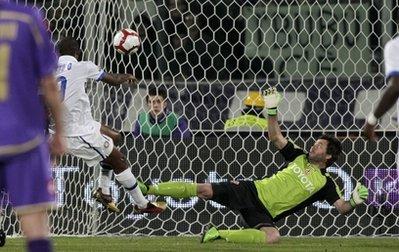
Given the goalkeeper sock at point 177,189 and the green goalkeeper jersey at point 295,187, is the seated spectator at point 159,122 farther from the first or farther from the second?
the green goalkeeper jersey at point 295,187

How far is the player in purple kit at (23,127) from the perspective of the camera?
15.9ft

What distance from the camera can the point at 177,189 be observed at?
1084 centimetres

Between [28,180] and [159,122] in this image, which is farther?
[159,122]

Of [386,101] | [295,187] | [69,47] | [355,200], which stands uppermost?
[69,47]

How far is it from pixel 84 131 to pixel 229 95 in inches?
99.4

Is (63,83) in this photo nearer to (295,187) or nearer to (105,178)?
(105,178)

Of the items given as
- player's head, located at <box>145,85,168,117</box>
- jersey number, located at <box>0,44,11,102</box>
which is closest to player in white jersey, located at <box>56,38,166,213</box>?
player's head, located at <box>145,85,168,117</box>

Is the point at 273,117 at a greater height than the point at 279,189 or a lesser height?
greater

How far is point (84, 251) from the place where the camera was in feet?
30.0

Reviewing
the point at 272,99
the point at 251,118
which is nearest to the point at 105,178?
the point at 272,99

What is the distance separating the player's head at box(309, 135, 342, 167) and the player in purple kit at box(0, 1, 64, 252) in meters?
6.13

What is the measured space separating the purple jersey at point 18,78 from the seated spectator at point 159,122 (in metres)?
7.12

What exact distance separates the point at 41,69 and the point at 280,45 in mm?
8490

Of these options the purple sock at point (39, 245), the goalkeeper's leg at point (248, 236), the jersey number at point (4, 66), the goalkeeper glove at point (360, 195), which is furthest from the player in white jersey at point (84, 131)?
the purple sock at point (39, 245)
